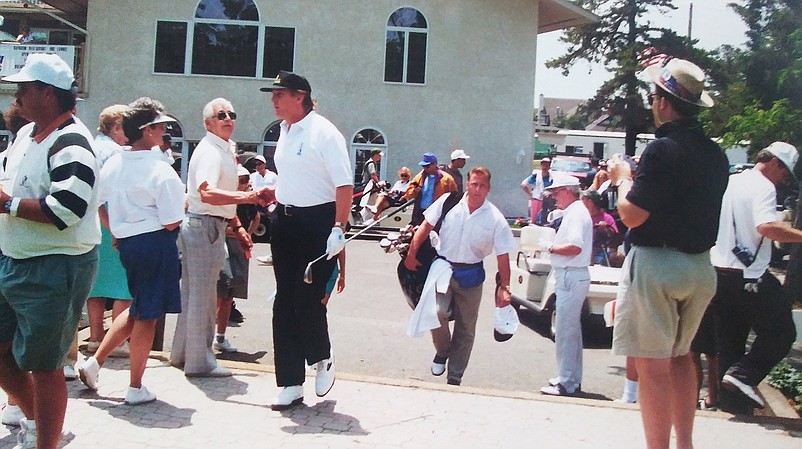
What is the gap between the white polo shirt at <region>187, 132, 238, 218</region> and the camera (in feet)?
18.9

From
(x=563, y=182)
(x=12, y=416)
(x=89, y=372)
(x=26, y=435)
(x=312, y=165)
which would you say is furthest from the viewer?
(x=563, y=182)

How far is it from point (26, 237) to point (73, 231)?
21 cm

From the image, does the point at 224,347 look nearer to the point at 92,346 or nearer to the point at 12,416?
the point at 92,346

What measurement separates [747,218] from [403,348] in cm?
378

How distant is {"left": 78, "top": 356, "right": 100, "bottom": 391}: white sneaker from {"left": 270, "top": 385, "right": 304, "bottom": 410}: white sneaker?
116cm

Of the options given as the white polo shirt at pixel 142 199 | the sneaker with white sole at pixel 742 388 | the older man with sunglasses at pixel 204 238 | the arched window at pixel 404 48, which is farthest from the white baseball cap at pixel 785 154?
the arched window at pixel 404 48

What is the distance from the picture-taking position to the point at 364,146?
25.9 m

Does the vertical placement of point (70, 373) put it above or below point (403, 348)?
above

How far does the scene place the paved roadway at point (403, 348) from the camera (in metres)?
7.41

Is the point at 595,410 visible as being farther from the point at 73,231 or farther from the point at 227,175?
the point at 73,231

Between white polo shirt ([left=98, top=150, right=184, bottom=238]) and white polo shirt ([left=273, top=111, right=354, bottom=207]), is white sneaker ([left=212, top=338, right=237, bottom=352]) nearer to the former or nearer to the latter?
white polo shirt ([left=98, top=150, right=184, bottom=238])

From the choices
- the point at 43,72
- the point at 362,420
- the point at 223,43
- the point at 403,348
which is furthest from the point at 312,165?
the point at 223,43

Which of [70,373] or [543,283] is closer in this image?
[70,373]

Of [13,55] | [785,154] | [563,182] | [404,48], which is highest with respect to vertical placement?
[404,48]
